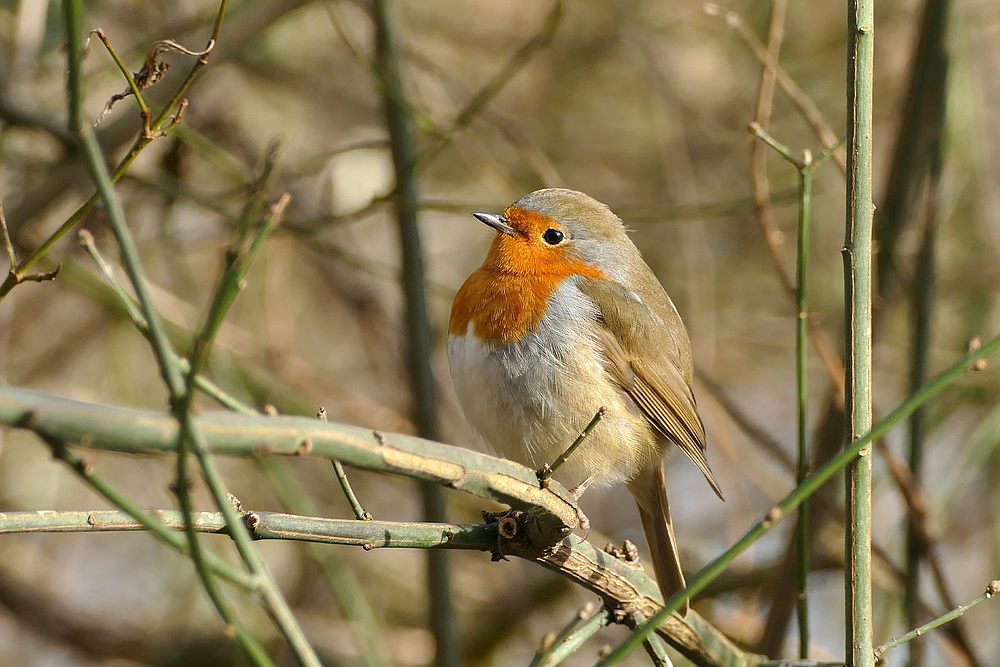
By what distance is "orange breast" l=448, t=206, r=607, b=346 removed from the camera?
2678 mm

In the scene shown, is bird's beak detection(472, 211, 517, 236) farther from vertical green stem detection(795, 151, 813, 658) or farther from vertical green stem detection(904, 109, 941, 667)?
vertical green stem detection(904, 109, 941, 667)

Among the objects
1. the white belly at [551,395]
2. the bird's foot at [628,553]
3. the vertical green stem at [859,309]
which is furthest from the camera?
the white belly at [551,395]

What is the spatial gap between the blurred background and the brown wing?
1.37 feet

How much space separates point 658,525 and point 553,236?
3.29 feet

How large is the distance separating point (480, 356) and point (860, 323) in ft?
3.95

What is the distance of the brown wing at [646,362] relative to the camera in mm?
2875

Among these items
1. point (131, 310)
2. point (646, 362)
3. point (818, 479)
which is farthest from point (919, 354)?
point (131, 310)

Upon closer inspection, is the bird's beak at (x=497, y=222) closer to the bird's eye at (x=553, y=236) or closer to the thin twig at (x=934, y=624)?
the bird's eye at (x=553, y=236)

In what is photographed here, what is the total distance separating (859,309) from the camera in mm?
1661

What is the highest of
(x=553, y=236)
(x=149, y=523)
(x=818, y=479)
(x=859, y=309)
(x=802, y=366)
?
(x=553, y=236)

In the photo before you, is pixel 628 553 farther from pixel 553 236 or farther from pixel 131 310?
pixel 131 310

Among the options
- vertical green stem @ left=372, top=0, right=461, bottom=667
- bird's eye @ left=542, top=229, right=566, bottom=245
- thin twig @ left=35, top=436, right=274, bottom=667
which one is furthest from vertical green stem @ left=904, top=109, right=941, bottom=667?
thin twig @ left=35, top=436, right=274, bottom=667

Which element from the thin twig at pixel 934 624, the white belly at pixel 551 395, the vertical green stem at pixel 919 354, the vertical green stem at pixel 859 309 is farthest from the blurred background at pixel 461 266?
the thin twig at pixel 934 624

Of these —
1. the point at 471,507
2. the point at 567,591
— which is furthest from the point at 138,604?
the point at 567,591
